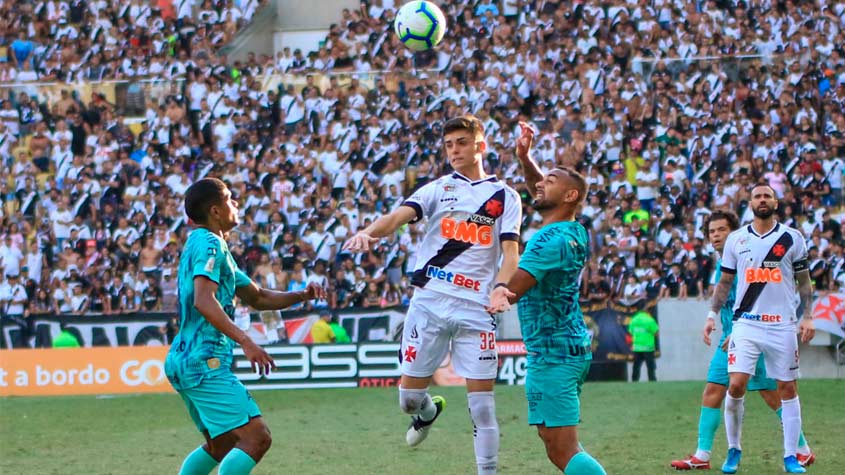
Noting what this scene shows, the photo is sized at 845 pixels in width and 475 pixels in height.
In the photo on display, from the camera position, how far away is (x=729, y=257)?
11.1 metres

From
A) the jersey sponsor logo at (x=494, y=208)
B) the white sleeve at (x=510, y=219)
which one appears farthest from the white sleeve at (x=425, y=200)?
the white sleeve at (x=510, y=219)

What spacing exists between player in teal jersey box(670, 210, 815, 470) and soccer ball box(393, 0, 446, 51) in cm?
435

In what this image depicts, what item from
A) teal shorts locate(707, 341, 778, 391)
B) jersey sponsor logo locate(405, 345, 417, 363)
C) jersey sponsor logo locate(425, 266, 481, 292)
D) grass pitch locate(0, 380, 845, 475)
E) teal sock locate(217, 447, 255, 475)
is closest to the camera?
teal sock locate(217, 447, 255, 475)

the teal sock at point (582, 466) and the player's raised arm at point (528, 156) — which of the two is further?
the player's raised arm at point (528, 156)

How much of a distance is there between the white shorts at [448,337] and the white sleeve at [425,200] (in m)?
0.66

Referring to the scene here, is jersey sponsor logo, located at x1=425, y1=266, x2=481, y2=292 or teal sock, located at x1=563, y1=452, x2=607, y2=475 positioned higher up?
jersey sponsor logo, located at x1=425, y1=266, x2=481, y2=292

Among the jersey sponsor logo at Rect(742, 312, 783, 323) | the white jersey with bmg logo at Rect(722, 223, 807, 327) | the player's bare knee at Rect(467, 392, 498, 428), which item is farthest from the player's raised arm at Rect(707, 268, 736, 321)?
the player's bare knee at Rect(467, 392, 498, 428)

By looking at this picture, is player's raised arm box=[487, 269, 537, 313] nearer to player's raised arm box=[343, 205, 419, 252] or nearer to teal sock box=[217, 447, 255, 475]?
player's raised arm box=[343, 205, 419, 252]

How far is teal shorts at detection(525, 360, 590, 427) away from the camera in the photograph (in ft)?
25.1

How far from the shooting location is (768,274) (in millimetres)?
10930

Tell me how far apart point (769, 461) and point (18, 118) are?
2239cm

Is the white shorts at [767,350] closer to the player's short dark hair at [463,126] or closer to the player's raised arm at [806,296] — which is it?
the player's raised arm at [806,296]

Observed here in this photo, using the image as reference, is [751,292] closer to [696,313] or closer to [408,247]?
[696,313]

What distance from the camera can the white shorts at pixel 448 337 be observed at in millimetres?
9125
